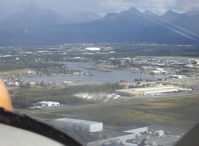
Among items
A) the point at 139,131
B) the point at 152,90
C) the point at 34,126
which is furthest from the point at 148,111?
the point at 34,126

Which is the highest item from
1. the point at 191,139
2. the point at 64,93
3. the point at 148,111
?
the point at 191,139

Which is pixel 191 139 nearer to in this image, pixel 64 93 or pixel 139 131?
pixel 139 131

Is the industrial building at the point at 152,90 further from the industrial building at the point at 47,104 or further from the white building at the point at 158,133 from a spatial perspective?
the white building at the point at 158,133

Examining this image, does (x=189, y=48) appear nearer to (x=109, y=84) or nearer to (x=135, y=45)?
(x=135, y=45)

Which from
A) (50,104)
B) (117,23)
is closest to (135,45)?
(117,23)

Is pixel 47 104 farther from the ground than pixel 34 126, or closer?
closer

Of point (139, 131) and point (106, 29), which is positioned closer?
point (139, 131)

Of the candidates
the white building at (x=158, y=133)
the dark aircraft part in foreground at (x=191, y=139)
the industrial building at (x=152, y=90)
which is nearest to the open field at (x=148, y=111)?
the industrial building at (x=152, y=90)
